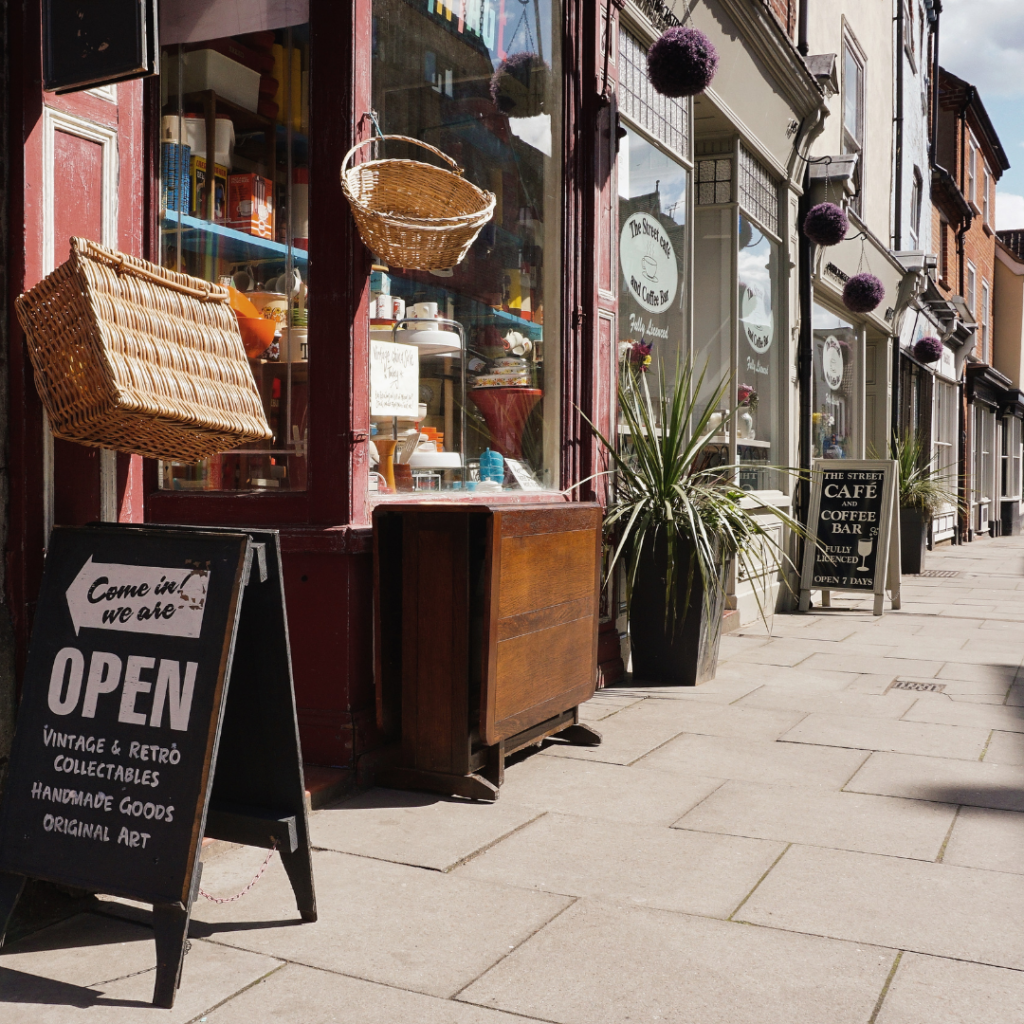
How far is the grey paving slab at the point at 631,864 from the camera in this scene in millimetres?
2941

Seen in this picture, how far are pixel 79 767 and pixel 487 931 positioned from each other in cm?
105

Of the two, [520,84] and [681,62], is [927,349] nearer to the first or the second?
[681,62]

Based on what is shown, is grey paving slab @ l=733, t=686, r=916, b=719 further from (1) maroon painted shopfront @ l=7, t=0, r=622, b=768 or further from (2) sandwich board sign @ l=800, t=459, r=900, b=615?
(2) sandwich board sign @ l=800, t=459, r=900, b=615

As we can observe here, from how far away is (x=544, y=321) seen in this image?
5.55 metres

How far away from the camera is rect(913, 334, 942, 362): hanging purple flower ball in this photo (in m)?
15.4

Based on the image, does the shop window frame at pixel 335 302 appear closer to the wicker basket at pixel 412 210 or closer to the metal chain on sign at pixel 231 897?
the wicker basket at pixel 412 210

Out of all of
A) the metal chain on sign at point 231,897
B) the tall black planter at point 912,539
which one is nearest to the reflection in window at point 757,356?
the tall black planter at point 912,539

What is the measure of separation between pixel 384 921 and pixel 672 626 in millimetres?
3282

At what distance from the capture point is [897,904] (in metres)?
2.87

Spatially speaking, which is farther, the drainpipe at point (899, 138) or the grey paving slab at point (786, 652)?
the drainpipe at point (899, 138)

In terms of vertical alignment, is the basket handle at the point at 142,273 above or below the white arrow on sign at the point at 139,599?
above

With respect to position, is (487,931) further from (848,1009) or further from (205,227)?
(205,227)

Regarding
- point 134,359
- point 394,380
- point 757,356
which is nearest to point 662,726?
point 394,380

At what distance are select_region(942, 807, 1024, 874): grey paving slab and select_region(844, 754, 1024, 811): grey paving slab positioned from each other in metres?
0.12
